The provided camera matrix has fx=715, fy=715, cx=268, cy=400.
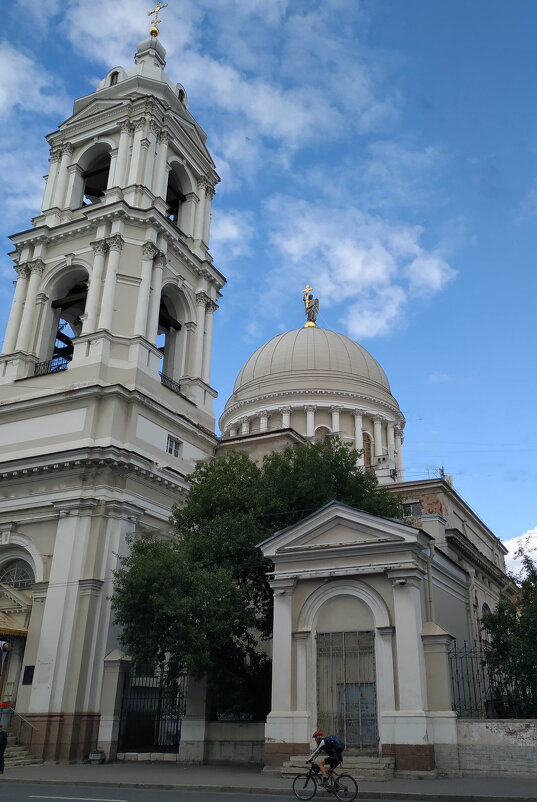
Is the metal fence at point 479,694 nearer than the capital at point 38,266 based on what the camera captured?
Yes

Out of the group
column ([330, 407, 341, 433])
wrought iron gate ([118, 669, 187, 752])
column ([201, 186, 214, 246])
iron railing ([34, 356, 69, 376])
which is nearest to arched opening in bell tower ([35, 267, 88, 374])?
iron railing ([34, 356, 69, 376])

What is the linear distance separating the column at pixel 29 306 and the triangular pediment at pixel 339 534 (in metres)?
17.8

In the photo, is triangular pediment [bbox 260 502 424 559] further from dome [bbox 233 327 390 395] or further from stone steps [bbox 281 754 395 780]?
dome [bbox 233 327 390 395]

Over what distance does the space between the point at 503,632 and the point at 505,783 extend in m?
9.44

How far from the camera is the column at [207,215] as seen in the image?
3753 cm

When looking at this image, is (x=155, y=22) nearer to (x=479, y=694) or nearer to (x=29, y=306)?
(x=29, y=306)

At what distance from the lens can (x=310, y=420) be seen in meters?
51.6

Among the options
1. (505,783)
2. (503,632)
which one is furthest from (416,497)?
(505,783)

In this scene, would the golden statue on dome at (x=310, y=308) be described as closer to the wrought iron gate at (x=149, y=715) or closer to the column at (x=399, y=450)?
the column at (x=399, y=450)

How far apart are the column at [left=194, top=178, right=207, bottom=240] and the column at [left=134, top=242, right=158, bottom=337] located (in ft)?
16.9

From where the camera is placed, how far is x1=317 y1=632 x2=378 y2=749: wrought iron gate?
17.3m

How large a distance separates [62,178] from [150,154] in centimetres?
485

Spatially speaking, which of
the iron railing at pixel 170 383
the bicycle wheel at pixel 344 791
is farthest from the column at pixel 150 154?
the bicycle wheel at pixel 344 791

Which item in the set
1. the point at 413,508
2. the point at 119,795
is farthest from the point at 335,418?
the point at 119,795
